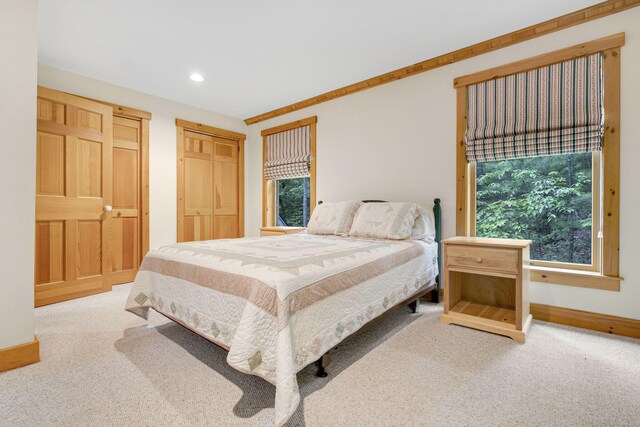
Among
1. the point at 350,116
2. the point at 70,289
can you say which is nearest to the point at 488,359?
the point at 350,116

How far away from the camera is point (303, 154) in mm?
4289

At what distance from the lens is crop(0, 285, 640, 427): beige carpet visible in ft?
4.37

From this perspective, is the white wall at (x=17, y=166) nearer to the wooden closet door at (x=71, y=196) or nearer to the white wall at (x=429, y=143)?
the wooden closet door at (x=71, y=196)

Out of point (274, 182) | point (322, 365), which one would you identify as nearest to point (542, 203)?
point (322, 365)

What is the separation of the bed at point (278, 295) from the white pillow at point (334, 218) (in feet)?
2.54

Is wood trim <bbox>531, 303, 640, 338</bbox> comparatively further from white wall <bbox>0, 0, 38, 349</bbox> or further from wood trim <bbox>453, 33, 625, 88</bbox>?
white wall <bbox>0, 0, 38, 349</bbox>

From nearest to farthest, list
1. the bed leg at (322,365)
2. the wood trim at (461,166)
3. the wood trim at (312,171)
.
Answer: the bed leg at (322,365) → the wood trim at (461,166) → the wood trim at (312,171)

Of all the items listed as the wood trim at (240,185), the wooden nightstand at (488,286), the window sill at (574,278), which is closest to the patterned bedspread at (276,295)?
the wooden nightstand at (488,286)

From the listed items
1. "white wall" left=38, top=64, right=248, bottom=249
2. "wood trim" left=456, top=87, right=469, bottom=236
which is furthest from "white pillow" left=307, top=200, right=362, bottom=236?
"white wall" left=38, top=64, right=248, bottom=249

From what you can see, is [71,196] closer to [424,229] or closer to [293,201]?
[293,201]

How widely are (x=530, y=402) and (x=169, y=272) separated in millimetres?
2153

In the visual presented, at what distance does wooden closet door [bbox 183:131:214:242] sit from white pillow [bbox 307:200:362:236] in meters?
1.99

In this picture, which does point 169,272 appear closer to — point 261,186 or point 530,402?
point 530,402

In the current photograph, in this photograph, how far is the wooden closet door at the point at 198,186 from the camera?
171 inches
